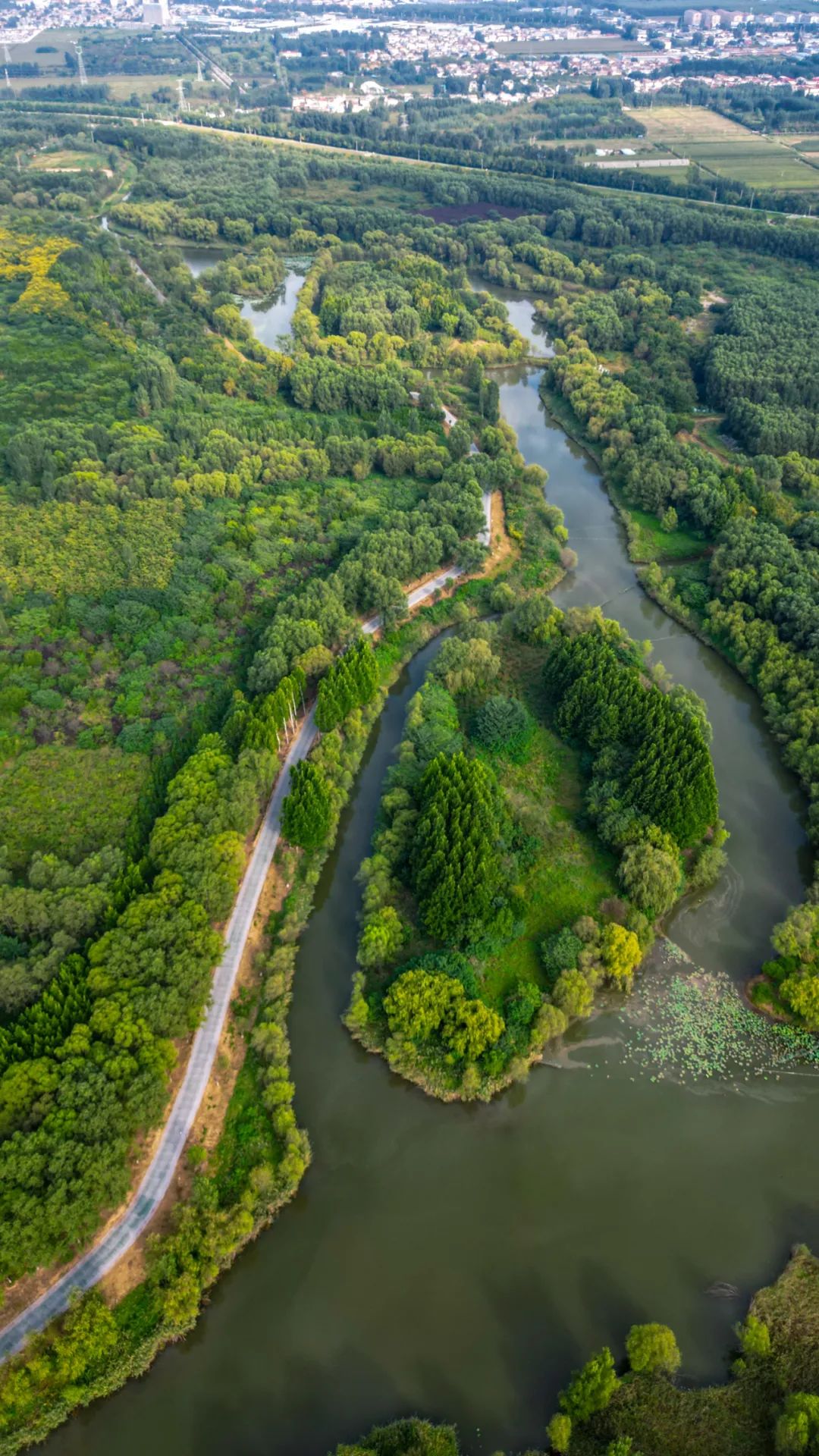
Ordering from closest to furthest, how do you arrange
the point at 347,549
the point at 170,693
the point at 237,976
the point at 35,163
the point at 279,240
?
the point at 237,976 → the point at 170,693 → the point at 347,549 → the point at 279,240 → the point at 35,163

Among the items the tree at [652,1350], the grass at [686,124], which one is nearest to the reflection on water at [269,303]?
the grass at [686,124]

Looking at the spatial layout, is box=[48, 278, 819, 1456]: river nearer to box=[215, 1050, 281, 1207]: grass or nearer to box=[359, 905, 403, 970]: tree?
box=[215, 1050, 281, 1207]: grass

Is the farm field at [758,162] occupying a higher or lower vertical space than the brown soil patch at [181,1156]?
higher

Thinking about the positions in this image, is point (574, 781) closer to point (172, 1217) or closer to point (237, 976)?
point (237, 976)

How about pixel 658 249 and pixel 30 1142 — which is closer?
pixel 30 1142

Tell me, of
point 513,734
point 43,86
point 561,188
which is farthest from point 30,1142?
point 43,86

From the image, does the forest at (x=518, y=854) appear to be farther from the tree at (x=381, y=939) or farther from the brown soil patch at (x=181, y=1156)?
the brown soil patch at (x=181, y=1156)

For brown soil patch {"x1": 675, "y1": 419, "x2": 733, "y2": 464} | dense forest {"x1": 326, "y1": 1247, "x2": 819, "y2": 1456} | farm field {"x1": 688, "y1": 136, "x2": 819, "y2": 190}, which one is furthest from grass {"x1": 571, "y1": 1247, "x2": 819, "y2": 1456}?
farm field {"x1": 688, "y1": 136, "x2": 819, "y2": 190}
